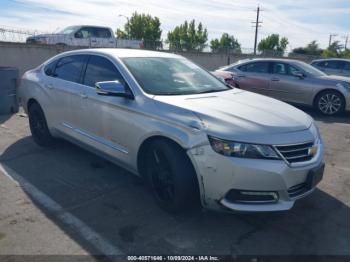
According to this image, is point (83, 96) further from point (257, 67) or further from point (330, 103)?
point (257, 67)

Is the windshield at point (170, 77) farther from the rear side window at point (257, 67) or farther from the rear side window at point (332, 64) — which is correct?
the rear side window at point (332, 64)

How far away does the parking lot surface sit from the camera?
120 inches

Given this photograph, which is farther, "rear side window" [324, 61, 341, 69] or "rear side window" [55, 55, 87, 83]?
"rear side window" [324, 61, 341, 69]

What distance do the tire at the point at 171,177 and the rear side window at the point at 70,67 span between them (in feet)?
5.91

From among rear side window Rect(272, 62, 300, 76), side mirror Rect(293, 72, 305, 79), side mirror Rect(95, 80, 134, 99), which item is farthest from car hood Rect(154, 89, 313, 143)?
rear side window Rect(272, 62, 300, 76)

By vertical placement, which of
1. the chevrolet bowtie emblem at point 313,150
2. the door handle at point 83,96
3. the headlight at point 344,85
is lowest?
the chevrolet bowtie emblem at point 313,150

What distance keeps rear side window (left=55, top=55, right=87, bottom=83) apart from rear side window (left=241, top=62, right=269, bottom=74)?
6.54 m

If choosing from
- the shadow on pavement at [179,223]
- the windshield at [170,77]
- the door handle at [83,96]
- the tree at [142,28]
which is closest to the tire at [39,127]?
the shadow on pavement at [179,223]

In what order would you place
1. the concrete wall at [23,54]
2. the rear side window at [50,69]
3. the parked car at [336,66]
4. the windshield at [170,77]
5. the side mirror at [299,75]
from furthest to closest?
the parked car at [336,66] → the concrete wall at [23,54] → the side mirror at [299,75] → the rear side window at [50,69] → the windshield at [170,77]

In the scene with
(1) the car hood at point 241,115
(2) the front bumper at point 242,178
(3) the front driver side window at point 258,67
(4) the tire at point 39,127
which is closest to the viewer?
(2) the front bumper at point 242,178

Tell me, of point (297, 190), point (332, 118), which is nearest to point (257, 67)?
point (332, 118)

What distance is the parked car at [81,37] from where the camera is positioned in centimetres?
1819

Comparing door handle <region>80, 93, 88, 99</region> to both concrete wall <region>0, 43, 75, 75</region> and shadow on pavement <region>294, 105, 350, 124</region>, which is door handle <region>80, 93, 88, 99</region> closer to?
shadow on pavement <region>294, 105, 350, 124</region>

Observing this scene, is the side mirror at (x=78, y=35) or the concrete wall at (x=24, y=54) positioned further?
the side mirror at (x=78, y=35)
